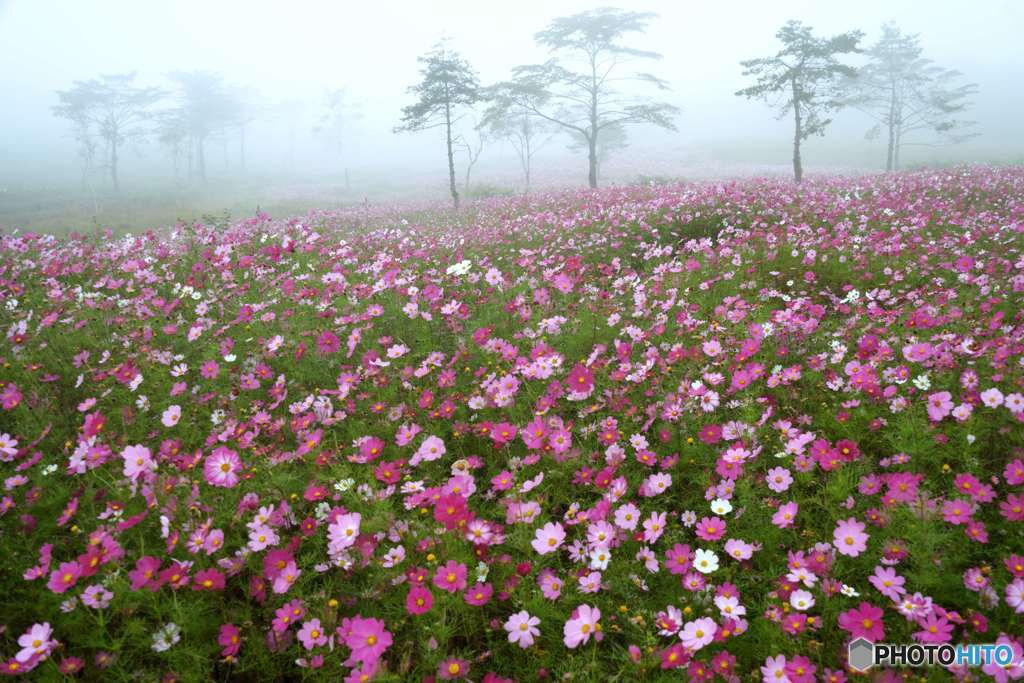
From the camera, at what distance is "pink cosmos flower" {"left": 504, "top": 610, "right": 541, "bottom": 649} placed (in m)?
A: 1.89

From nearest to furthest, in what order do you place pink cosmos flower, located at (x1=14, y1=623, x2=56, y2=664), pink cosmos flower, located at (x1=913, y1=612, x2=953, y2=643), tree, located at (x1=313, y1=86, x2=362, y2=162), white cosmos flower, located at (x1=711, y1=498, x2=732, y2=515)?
1. pink cosmos flower, located at (x1=913, y1=612, x2=953, y2=643)
2. pink cosmos flower, located at (x1=14, y1=623, x2=56, y2=664)
3. white cosmos flower, located at (x1=711, y1=498, x2=732, y2=515)
4. tree, located at (x1=313, y1=86, x2=362, y2=162)

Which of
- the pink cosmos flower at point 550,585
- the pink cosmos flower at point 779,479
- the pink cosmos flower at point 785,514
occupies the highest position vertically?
the pink cosmos flower at point 779,479

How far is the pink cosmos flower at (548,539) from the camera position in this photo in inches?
87.2

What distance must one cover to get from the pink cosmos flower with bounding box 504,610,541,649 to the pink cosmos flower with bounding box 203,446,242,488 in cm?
152

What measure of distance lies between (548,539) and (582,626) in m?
0.41

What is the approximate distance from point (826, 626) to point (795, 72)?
21.9m

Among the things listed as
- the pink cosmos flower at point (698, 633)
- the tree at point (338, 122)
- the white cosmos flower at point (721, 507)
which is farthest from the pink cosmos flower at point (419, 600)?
the tree at point (338, 122)

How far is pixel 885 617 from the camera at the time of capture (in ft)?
6.47

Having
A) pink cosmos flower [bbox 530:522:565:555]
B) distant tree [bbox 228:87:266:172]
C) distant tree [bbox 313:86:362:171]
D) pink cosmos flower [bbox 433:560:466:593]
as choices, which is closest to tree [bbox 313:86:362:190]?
distant tree [bbox 313:86:362:171]

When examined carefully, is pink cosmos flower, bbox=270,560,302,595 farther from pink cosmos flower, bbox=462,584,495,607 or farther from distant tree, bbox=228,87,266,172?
distant tree, bbox=228,87,266,172

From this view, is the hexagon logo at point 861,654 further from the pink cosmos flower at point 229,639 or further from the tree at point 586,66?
the tree at point 586,66

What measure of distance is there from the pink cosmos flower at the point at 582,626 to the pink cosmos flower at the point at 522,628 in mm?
115

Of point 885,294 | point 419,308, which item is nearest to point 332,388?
point 419,308

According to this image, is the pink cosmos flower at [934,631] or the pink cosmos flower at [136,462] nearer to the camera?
the pink cosmos flower at [934,631]
